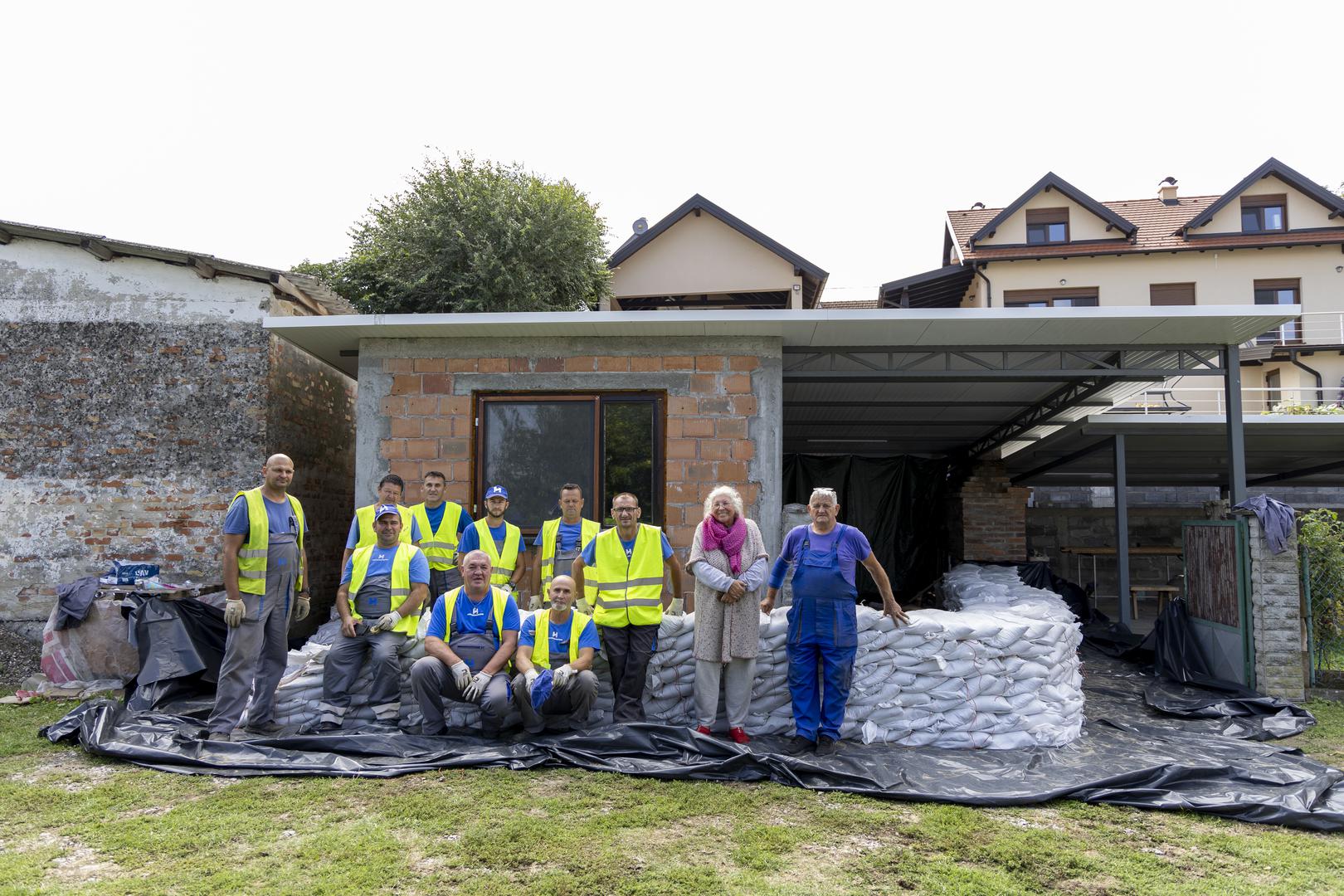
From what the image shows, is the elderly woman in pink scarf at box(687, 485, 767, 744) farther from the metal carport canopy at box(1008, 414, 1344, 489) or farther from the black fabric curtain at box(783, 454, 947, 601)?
the black fabric curtain at box(783, 454, 947, 601)

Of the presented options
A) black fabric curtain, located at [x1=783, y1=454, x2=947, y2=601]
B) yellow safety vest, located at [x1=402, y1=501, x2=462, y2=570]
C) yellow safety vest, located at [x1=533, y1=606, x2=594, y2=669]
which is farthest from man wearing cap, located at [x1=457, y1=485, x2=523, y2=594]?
black fabric curtain, located at [x1=783, y1=454, x2=947, y2=601]

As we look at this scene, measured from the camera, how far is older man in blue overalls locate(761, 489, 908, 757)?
526 centimetres

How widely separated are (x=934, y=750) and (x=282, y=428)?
691cm

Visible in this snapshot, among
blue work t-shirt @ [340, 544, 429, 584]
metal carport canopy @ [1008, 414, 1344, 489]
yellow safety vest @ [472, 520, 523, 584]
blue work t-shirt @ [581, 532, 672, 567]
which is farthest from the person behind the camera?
metal carport canopy @ [1008, 414, 1344, 489]

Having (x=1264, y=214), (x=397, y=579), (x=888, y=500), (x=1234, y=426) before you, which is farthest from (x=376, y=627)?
(x=1264, y=214)

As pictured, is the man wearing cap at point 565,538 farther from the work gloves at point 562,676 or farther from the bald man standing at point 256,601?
the bald man standing at point 256,601

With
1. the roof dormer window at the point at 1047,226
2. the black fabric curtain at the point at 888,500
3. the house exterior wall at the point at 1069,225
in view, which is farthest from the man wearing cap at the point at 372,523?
the roof dormer window at the point at 1047,226

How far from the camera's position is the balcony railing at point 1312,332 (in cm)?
1943

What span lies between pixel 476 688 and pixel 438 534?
162 cm

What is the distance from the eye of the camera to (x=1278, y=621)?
287 inches

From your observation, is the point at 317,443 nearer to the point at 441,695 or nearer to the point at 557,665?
the point at 441,695

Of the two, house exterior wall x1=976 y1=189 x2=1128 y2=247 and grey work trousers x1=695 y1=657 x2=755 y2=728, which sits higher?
house exterior wall x1=976 y1=189 x2=1128 y2=247

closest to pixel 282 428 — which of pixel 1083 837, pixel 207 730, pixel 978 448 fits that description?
pixel 207 730

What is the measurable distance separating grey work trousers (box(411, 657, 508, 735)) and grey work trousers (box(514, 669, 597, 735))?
0.11 m
